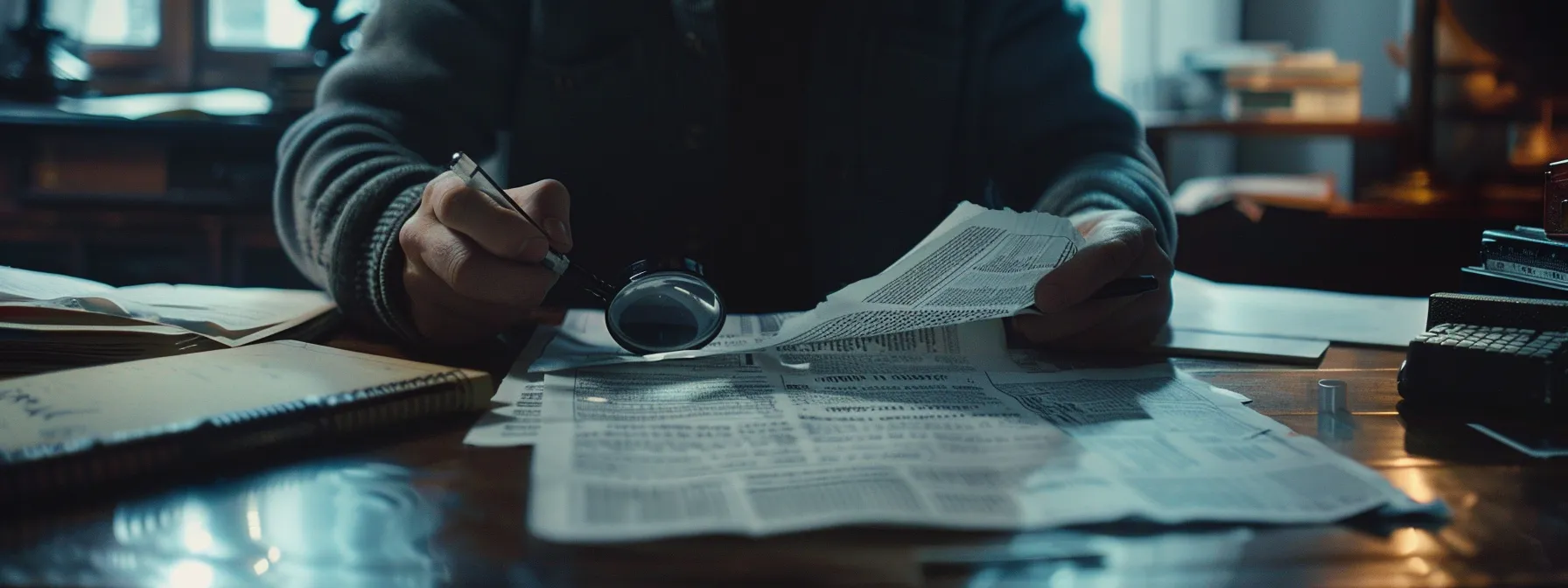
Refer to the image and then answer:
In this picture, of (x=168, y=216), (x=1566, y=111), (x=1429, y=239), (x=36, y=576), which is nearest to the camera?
(x=36, y=576)

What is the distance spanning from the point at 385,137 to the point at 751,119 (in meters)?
0.40

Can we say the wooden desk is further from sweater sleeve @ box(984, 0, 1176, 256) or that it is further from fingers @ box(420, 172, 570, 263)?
sweater sleeve @ box(984, 0, 1176, 256)

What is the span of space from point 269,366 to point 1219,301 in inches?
31.4

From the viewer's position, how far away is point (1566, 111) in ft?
6.82

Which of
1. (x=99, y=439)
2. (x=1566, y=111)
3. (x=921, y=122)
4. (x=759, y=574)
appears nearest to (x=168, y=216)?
(x=921, y=122)

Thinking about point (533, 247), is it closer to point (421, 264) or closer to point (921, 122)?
point (421, 264)

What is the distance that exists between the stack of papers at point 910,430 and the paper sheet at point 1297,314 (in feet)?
0.74

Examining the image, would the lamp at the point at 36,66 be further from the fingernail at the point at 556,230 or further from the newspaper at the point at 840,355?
the fingernail at the point at 556,230

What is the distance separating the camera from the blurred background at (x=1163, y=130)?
1314mm

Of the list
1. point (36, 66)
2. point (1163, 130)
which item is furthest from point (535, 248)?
point (1163, 130)

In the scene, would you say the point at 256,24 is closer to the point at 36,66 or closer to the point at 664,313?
the point at 36,66

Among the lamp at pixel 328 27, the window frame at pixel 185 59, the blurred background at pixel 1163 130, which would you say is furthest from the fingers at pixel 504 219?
the window frame at pixel 185 59

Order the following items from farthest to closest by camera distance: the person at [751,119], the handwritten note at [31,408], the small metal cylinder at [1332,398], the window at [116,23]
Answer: the window at [116,23] → the person at [751,119] → the small metal cylinder at [1332,398] → the handwritten note at [31,408]

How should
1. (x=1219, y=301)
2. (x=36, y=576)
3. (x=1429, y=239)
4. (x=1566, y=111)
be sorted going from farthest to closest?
(x=1566, y=111), (x=1429, y=239), (x=1219, y=301), (x=36, y=576)
